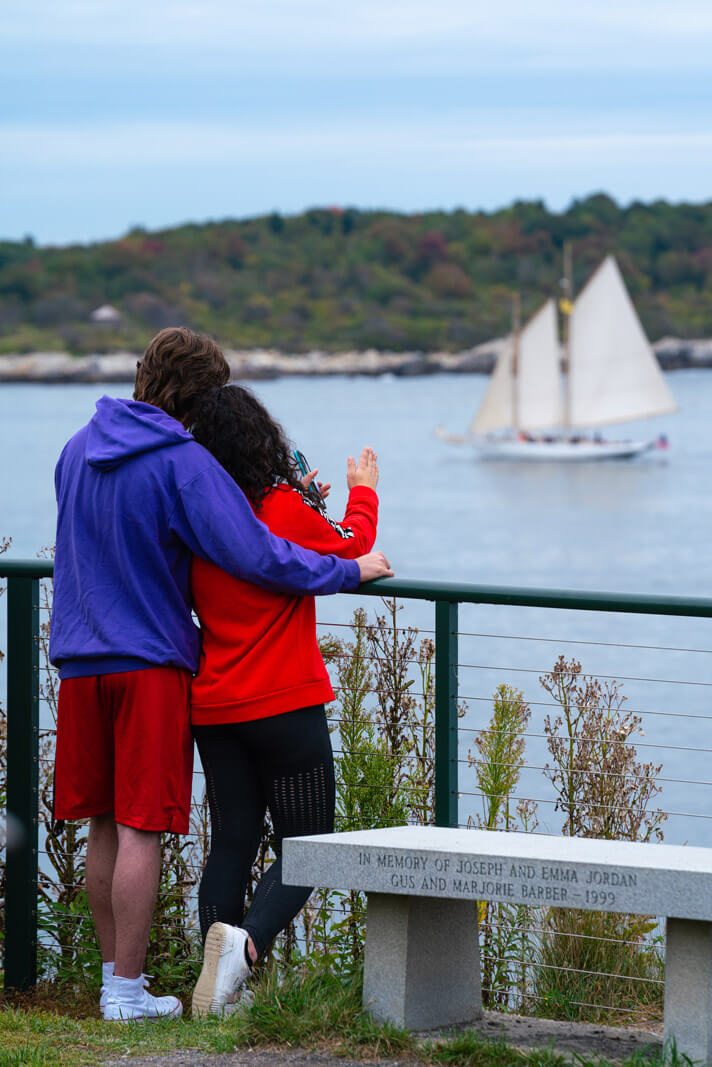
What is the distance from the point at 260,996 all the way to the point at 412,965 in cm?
31

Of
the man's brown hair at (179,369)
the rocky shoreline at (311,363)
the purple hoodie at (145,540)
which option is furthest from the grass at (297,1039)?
the rocky shoreline at (311,363)

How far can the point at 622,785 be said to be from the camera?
3.90 metres

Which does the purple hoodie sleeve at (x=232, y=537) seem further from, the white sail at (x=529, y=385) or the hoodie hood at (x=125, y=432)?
the white sail at (x=529, y=385)

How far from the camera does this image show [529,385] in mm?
54406

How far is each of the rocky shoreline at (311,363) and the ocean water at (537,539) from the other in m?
3.70

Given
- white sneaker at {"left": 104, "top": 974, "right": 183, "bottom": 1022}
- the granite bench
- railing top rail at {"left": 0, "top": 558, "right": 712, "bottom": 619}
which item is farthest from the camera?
white sneaker at {"left": 104, "top": 974, "right": 183, "bottom": 1022}

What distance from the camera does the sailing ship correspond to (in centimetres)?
5119

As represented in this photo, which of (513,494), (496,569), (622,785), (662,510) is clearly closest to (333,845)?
(622,785)

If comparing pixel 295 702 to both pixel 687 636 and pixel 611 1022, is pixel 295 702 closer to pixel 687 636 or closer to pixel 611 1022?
pixel 611 1022

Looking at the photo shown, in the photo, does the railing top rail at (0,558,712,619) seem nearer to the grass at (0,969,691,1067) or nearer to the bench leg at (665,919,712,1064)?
the bench leg at (665,919,712,1064)

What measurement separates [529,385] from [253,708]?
5185cm

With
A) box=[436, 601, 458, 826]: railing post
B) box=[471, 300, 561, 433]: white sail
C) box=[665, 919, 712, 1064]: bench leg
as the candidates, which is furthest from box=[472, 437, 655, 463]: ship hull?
box=[665, 919, 712, 1064]: bench leg

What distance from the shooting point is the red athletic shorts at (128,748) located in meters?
3.24

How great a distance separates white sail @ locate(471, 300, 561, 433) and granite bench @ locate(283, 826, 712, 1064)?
49250mm
